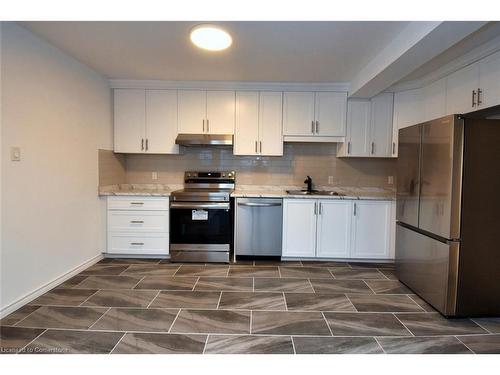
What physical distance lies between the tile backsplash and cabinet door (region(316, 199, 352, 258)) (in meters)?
0.68

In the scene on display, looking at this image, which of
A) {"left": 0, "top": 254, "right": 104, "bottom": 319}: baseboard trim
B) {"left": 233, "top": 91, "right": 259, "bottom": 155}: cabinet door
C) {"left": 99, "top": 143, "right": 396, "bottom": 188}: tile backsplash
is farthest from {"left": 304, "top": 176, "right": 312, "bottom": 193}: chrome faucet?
{"left": 0, "top": 254, "right": 104, "bottom": 319}: baseboard trim

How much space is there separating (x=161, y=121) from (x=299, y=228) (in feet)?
7.46

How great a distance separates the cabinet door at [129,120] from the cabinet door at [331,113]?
7.57 ft

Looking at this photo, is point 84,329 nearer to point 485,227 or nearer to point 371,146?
point 485,227

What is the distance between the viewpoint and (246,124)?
153 inches

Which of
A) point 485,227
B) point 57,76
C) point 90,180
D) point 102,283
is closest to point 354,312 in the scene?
point 485,227

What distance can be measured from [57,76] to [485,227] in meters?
3.94

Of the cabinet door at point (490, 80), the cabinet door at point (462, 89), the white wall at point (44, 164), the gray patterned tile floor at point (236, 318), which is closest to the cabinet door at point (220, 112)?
the white wall at point (44, 164)

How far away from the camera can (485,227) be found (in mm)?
2275

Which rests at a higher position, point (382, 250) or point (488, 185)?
point (488, 185)

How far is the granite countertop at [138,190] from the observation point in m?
3.60

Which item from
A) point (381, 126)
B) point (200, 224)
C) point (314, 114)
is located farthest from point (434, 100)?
point (200, 224)

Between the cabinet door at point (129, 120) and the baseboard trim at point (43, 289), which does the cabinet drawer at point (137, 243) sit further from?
the cabinet door at point (129, 120)

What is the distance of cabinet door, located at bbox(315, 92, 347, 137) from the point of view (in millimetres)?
3840
